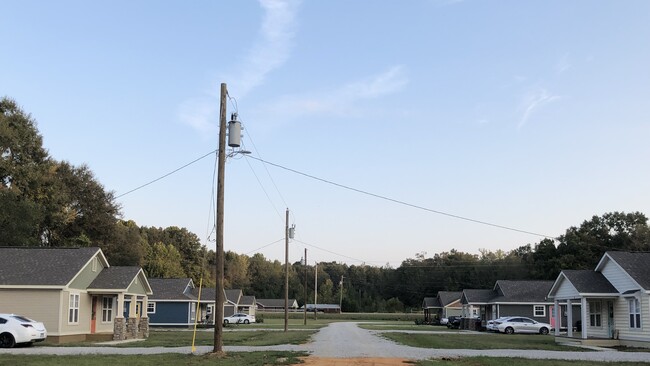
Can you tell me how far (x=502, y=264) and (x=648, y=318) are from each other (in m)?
90.1

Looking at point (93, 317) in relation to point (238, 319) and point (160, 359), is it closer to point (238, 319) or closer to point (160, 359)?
point (160, 359)

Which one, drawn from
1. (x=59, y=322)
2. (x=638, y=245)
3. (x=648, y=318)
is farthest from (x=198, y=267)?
(x=648, y=318)

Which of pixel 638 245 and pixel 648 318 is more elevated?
pixel 638 245

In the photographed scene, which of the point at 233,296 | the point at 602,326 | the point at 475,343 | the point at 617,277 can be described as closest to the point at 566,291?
the point at 602,326

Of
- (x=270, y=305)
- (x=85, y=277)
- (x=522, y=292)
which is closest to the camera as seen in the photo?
(x=85, y=277)

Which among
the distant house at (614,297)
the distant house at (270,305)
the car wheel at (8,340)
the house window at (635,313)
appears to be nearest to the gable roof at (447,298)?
the distant house at (614,297)

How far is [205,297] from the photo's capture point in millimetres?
67750

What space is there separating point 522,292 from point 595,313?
85.2 feet

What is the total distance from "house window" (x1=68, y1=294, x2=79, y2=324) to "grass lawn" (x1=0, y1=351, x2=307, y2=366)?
448 inches

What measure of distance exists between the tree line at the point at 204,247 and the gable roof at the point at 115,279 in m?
4.31

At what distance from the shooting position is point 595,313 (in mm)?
37469

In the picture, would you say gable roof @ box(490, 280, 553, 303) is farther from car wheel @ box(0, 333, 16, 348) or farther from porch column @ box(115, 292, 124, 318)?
car wheel @ box(0, 333, 16, 348)

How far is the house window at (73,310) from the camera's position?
1262 inches

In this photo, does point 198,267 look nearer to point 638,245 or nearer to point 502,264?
point 502,264
